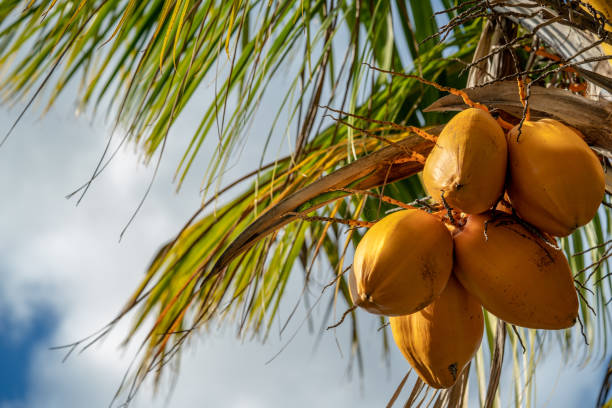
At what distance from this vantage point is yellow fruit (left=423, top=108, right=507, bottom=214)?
0.56 metres

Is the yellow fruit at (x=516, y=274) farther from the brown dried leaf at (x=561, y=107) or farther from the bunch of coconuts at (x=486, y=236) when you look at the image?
the brown dried leaf at (x=561, y=107)

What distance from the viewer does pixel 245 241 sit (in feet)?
2.40

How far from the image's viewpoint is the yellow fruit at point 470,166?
56cm

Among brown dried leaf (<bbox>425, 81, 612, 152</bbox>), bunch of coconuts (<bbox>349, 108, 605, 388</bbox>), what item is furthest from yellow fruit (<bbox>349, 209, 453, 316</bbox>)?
brown dried leaf (<bbox>425, 81, 612, 152</bbox>)

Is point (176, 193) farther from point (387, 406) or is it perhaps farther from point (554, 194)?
point (554, 194)

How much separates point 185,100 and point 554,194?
0.84 metres

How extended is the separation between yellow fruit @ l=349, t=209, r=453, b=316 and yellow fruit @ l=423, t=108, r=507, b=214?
0.04 m

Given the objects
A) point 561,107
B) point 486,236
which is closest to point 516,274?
point 486,236

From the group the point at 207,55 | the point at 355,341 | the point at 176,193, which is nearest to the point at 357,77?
the point at 207,55

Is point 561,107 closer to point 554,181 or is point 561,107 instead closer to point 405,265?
point 554,181

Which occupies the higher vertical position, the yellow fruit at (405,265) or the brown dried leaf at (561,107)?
the brown dried leaf at (561,107)

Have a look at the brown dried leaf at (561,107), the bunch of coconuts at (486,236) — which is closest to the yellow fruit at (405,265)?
the bunch of coconuts at (486,236)

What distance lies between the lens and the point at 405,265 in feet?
1.86

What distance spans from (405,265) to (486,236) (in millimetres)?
77
